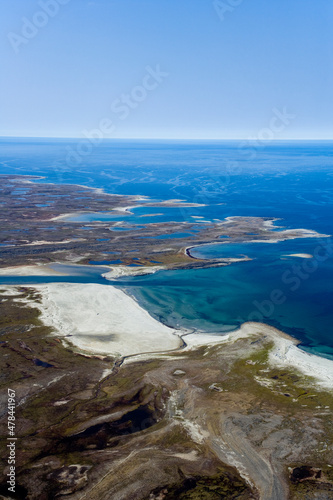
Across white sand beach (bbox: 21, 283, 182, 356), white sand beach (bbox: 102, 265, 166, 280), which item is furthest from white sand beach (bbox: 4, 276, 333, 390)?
white sand beach (bbox: 102, 265, 166, 280)

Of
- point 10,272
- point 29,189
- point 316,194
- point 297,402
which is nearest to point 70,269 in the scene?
point 10,272

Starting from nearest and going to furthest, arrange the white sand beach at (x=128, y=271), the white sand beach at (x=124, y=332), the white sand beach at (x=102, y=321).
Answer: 1. the white sand beach at (x=124, y=332)
2. the white sand beach at (x=102, y=321)
3. the white sand beach at (x=128, y=271)

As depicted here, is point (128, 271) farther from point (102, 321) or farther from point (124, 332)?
point (124, 332)

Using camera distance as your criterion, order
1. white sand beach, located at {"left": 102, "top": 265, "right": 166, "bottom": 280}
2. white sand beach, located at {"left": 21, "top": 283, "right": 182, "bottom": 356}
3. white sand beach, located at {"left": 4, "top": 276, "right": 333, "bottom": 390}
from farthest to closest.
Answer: white sand beach, located at {"left": 102, "top": 265, "right": 166, "bottom": 280} < white sand beach, located at {"left": 21, "top": 283, "right": 182, "bottom": 356} < white sand beach, located at {"left": 4, "top": 276, "right": 333, "bottom": 390}

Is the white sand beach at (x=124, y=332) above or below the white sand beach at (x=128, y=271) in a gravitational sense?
below

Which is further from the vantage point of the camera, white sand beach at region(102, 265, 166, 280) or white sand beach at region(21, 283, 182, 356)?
white sand beach at region(102, 265, 166, 280)

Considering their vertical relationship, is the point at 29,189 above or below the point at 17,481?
above

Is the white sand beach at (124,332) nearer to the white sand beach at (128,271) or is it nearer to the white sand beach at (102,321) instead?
the white sand beach at (102,321)

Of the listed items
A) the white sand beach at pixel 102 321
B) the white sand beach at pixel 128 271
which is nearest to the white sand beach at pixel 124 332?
the white sand beach at pixel 102 321

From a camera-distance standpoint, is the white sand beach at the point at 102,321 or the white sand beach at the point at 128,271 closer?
the white sand beach at the point at 102,321

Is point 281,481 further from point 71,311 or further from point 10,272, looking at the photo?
point 10,272

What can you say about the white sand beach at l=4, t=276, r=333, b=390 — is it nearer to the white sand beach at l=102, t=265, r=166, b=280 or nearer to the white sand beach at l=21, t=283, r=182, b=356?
the white sand beach at l=21, t=283, r=182, b=356
